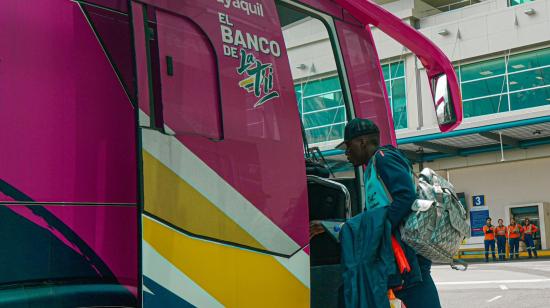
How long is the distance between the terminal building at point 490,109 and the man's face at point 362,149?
23.1m

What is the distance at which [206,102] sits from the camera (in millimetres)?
2779

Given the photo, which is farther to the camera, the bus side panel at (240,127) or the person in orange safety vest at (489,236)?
the person in orange safety vest at (489,236)

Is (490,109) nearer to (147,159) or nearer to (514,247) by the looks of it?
(514,247)

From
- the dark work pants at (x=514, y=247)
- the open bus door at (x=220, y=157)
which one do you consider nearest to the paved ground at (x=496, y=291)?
the open bus door at (x=220, y=157)

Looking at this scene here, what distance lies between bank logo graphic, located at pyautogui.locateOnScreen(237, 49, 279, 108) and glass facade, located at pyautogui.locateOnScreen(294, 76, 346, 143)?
0.26 metres

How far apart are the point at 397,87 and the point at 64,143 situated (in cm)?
3015

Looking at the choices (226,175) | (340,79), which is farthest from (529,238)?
(226,175)

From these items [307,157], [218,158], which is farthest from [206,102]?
[307,157]

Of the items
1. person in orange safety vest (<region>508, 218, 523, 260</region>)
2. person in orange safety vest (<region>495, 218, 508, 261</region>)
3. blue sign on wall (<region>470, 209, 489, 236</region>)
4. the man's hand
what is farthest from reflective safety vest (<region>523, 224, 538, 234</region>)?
A: the man's hand

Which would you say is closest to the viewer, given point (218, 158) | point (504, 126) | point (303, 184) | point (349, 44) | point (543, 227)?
point (218, 158)

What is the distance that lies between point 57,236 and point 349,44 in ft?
7.27

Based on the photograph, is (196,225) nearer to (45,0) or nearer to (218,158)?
(218,158)

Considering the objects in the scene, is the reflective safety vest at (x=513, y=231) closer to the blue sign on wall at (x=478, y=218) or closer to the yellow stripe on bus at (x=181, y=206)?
the blue sign on wall at (x=478, y=218)

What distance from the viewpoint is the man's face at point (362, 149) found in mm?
3543
